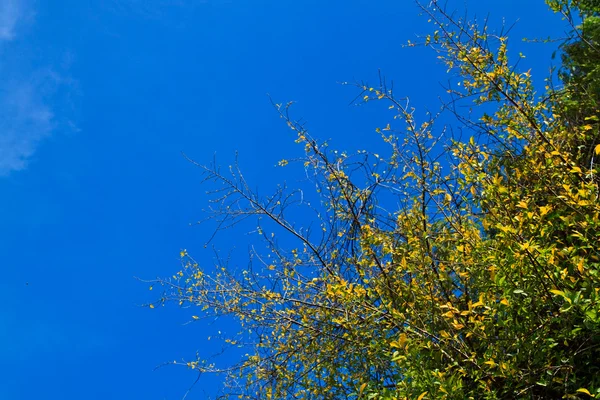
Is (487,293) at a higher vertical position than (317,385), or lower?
lower

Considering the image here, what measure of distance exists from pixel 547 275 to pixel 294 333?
1926 millimetres

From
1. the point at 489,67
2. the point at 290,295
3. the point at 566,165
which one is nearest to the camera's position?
the point at 566,165

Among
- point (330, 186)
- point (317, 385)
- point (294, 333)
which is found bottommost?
point (317, 385)

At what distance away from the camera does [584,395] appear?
8.11 feet

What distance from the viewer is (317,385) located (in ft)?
11.6

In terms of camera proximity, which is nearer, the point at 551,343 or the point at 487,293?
the point at 551,343

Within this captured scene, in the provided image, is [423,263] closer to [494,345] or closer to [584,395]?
[494,345]

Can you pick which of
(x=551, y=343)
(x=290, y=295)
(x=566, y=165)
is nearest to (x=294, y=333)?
(x=290, y=295)

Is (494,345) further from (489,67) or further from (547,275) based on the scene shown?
(489,67)

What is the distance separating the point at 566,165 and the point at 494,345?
3.42 feet

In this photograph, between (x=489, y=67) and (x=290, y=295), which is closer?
(x=489, y=67)

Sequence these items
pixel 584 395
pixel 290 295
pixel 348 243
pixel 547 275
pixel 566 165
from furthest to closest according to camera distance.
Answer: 1. pixel 290 295
2. pixel 348 243
3. pixel 566 165
4. pixel 584 395
5. pixel 547 275

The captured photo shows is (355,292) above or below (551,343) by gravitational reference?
above

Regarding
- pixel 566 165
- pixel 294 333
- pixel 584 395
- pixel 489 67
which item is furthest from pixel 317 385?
pixel 489 67
